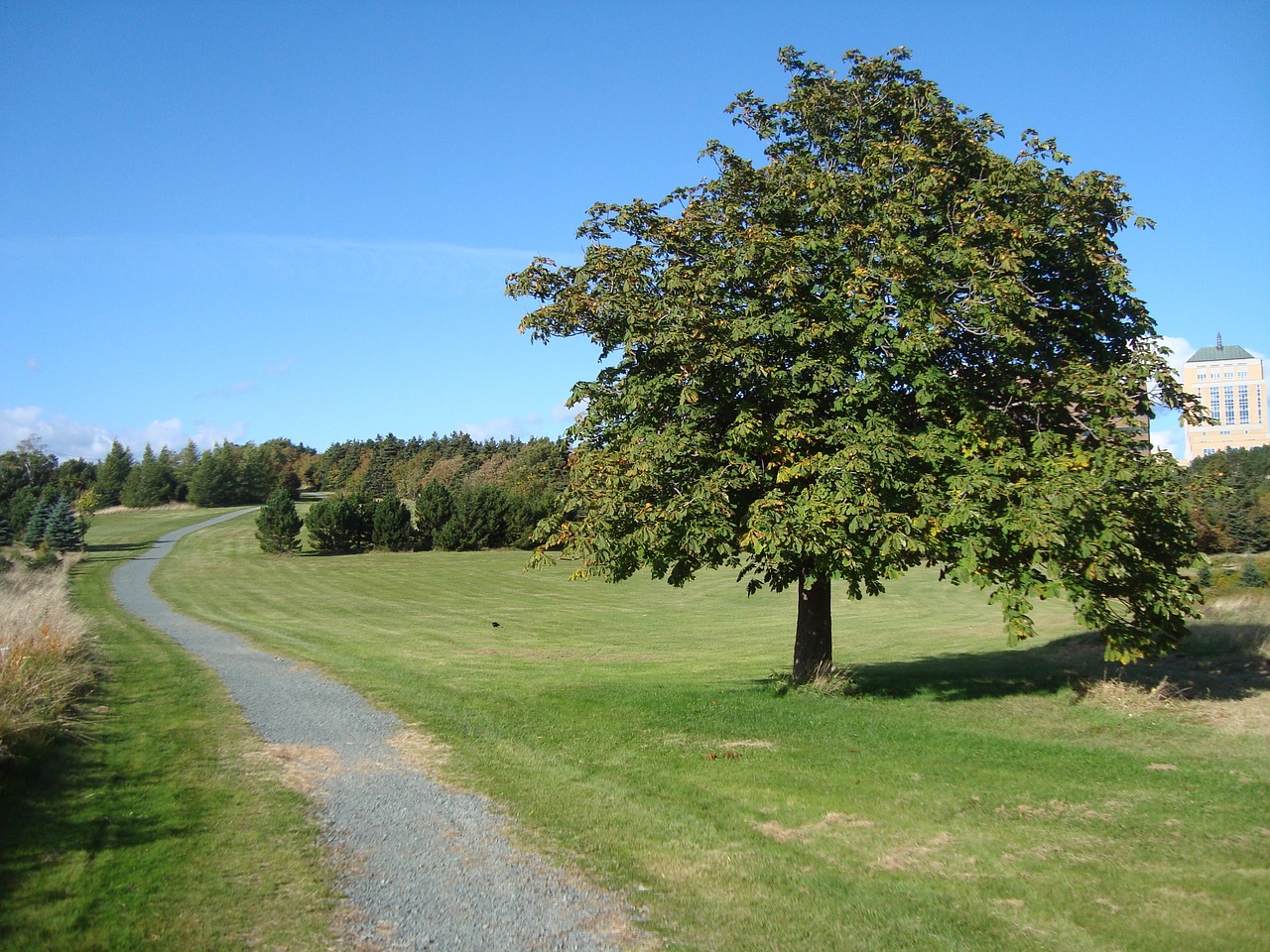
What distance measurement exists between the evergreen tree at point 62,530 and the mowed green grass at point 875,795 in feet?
141

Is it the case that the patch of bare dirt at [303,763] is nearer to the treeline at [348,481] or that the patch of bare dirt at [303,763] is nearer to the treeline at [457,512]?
the treeline at [457,512]

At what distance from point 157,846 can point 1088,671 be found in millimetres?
12473

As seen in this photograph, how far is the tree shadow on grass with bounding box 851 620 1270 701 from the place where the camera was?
470 inches

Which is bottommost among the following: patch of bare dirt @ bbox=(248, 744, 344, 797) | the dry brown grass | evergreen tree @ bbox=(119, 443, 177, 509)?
patch of bare dirt @ bbox=(248, 744, 344, 797)

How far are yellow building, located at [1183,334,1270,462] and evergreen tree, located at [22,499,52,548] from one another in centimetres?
9671

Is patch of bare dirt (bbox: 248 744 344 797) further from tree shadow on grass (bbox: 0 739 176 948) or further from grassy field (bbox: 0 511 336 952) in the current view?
tree shadow on grass (bbox: 0 739 176 948)

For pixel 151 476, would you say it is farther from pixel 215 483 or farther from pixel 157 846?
pixel 157 846

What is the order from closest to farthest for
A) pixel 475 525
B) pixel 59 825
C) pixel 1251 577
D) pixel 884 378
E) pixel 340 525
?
1. pixel 59 825
2. pixel 884 378
3. pixel 1251 577
4. pixel 340 525
5. pixel 475 525

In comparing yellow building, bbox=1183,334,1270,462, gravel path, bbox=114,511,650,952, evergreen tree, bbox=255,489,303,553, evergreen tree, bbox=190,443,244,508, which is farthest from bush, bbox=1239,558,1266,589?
evergreen tree, bbox=190,443,244,508

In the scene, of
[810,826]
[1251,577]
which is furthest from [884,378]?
[1251,577]

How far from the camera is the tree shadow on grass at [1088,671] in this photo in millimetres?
11945

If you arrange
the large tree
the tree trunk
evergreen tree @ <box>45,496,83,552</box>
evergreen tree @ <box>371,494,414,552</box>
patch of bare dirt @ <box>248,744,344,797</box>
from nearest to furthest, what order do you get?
patch of bare dirt @ <box>248,744,344,797</box>
the large tree
the tree trunk
evergreen tree @ <box>45,496,83,552</box>
evergreen tree @ <box>371,494,414,552</box>

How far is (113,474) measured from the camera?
101 m

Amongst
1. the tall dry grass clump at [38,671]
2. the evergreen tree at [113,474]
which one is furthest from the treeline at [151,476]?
the tall dry grass clump at [38,671]
